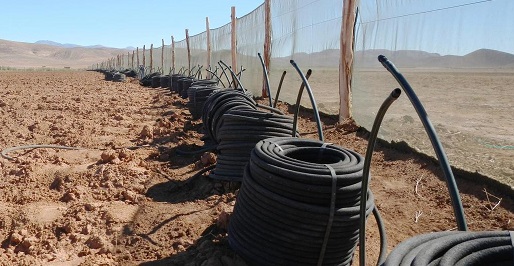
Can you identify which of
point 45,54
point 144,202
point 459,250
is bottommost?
point 144,202

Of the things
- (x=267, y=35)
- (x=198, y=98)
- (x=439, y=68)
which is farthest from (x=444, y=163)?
(x=267, y=35)

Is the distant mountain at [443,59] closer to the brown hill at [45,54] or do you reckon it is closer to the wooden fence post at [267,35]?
the wooden fence post at [267,35]

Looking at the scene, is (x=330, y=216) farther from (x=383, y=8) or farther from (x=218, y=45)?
(x=218, y=45)

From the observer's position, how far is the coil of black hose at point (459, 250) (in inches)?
66.6

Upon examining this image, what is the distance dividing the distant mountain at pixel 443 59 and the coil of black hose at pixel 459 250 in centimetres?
326

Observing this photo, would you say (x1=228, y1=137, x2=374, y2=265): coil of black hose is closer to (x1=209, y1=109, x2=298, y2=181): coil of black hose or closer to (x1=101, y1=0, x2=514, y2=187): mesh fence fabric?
(x1=209, y1=109, x2=298, y2=181): coil of black hose

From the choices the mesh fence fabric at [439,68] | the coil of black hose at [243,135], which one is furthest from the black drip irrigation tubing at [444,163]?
the mesh fence fabric at [439,68]

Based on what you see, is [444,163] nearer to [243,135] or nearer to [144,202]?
[243,135]

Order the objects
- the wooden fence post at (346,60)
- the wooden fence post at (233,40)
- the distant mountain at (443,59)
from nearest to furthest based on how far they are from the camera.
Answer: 1. the distant mountain at (443,59)
2. the wooden fence post at (346,60)
3. the wooden fence post at (233,40)

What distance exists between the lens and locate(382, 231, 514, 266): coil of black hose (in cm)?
169

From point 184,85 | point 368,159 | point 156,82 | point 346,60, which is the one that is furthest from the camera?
point 156,82

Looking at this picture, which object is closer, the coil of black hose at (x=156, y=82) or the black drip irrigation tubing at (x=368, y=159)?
the black drip irrigation tubing at (x=368, y=159)

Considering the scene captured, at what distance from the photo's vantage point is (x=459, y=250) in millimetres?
1734

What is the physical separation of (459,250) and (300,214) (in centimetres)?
102
